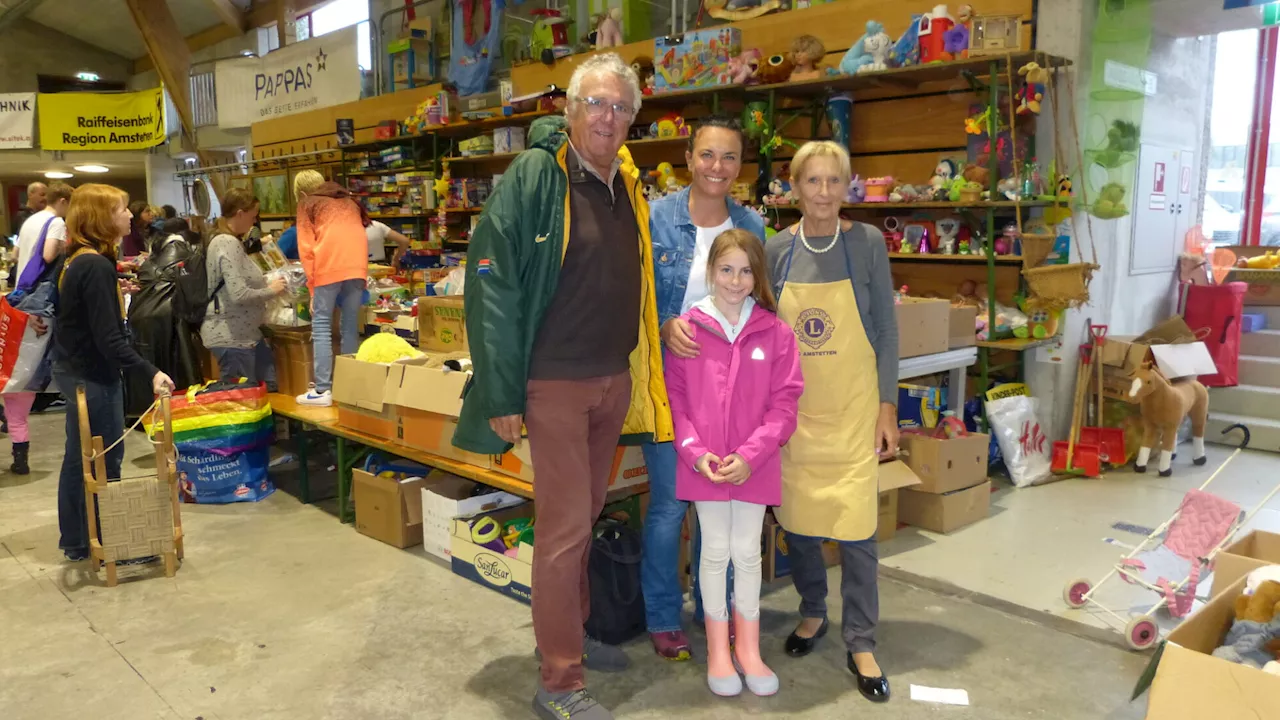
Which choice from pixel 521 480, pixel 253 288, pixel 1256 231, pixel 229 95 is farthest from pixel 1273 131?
pixel 229 95

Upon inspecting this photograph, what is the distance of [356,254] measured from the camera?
4746mm

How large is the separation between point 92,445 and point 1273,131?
8.15 m

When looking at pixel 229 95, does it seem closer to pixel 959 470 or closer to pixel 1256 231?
pixel 959 470

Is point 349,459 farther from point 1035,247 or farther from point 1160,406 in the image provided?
point 1160,406

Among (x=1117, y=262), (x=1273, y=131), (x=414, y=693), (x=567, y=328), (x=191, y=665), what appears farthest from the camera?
(x=1273, y=131)

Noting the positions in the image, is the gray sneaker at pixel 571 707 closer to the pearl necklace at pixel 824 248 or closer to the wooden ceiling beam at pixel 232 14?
the pearl necklace at pixel 824 248

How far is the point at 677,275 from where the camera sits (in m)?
2.69

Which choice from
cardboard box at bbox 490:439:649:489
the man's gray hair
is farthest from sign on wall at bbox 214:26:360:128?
the man's gray hair

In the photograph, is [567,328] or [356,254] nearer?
[567,328]

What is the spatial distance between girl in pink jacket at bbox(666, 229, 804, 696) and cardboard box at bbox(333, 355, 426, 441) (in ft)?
5.46

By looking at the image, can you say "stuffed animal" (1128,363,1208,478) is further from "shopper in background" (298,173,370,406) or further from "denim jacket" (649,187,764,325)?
"shopper in background" (298,173,370,406)

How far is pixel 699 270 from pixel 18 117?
14422 mm

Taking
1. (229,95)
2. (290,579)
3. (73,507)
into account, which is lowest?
(290,579)

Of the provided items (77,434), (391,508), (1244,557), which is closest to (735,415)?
(1244,557)
